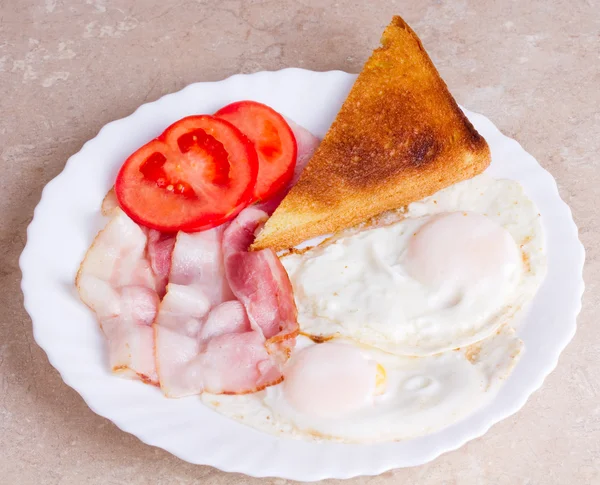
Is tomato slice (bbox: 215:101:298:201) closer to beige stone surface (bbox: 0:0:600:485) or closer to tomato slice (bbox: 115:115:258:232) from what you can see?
tomato slice (bbox: 115:115:258:232)

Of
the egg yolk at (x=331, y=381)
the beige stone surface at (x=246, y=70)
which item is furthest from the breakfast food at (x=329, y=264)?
the beige stone surface at (x=246, y=70)

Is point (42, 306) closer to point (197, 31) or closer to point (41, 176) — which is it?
point (41, 176)

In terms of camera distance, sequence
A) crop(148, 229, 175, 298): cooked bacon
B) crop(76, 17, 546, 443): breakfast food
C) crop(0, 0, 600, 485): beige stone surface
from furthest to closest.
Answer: crop(148, 229, 175, 298): cooked bacon
crop(0, 0, 600, 485): beige stone surface
crop(76, 17, 546, 443): breakfast food

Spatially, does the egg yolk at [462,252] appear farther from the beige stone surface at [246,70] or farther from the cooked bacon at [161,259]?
the cooked bacon at [161,259]

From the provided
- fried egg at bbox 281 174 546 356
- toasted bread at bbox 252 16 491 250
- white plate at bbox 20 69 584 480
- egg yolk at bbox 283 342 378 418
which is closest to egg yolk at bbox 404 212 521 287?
fried egg at bbox 281 174 546 356

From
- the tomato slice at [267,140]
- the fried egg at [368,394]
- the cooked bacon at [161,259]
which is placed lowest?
the fried egg at [368,394]

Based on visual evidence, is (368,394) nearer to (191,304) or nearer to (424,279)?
(424,279)

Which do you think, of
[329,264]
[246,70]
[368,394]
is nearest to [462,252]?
[329,264]
